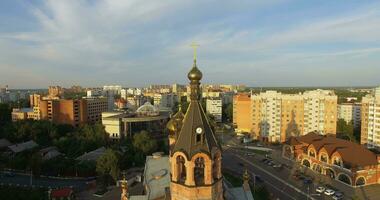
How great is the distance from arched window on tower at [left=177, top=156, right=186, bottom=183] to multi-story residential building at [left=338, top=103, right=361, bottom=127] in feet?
252

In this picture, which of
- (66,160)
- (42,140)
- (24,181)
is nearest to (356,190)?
(66,160)

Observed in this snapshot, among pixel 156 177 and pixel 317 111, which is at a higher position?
pixel 317 111

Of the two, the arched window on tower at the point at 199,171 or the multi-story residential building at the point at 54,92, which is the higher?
the multi-story residential building at the point at 54,92

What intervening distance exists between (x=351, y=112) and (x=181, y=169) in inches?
3134

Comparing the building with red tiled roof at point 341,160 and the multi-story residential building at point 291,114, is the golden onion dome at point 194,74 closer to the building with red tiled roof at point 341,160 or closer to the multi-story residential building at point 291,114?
the building with red tiled roof at point 341,160

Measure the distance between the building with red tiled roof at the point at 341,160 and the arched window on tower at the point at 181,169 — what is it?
102 feet

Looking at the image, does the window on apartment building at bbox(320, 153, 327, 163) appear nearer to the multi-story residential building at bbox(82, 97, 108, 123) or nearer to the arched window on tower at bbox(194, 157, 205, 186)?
the arched window on tower at bbox(194, 157, 205, 186)

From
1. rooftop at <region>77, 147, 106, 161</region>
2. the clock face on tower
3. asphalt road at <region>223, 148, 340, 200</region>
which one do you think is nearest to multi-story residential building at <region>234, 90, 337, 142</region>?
asphalt road at <region>223, 148, 340, 200</region>

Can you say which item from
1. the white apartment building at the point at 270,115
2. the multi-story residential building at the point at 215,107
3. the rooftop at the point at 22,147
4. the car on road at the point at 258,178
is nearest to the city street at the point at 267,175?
the car on road at the point at 258,178

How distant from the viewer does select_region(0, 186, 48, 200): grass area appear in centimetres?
2889

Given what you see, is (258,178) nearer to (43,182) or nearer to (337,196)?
(337,196)

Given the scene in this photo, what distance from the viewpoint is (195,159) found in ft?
39.2

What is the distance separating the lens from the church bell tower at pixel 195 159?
11945mm

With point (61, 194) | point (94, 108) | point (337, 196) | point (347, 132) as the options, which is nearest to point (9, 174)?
point (61, 194)
